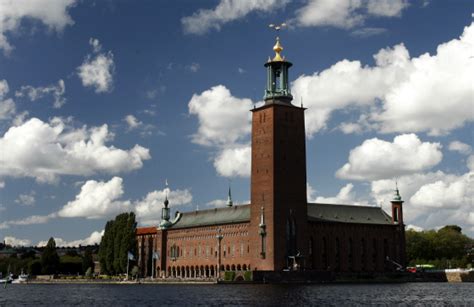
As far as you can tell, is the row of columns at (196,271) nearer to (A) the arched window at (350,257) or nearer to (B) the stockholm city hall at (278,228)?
(B) the stockholm city hall at (278,228)

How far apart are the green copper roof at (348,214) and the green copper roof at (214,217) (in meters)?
9.23

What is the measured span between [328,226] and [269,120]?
60.5 ft

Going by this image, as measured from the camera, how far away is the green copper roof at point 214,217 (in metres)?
103

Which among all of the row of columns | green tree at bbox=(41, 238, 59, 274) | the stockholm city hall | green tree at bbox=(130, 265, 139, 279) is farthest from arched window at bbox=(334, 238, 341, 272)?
green tree at bbox=(41, 238, 59, 274)

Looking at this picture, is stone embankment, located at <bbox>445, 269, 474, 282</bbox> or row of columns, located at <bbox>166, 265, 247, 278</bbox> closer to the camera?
row of columns, located at <bbox>166, 265, 247, 278</bbox>

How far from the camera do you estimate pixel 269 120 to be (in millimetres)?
94875

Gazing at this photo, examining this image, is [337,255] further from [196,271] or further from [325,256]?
[196,271]

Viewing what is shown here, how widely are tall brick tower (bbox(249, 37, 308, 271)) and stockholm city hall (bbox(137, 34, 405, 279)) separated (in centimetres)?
12

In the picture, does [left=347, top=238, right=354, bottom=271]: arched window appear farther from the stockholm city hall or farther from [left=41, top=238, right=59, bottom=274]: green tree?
[left=41, top=238, right=59, bottom=274]: green tree

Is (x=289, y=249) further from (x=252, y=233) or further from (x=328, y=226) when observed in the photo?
(x=328, y=226)

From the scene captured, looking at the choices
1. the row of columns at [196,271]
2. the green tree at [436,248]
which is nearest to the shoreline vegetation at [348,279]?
the row of columns at [196,271]

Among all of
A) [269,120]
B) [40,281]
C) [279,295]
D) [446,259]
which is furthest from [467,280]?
[40,281]

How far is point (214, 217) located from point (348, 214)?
1962 centimetres

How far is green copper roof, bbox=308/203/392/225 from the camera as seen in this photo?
342ft
